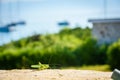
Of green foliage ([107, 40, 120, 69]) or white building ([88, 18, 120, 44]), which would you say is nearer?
green foliage ([107, 40, 120, 69])

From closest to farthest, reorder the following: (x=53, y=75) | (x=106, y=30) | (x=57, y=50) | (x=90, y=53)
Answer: (x=53, y=75) < (x=57, y=50) < (x=90, y=53) < (x=106, y=30)

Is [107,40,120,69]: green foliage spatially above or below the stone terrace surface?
below

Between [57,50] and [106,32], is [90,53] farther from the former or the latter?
[106,32]

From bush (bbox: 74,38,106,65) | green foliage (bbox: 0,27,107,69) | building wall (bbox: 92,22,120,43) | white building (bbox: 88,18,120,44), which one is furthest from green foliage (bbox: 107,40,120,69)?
building wall (bbox: 92,22,120,43)

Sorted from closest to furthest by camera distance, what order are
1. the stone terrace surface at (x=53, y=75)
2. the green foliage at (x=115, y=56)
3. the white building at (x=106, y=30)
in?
the stone terrace surface at (x=53, y=75) < the green foliage at (x=115, y=56) < the white building at (x=106, y=30)

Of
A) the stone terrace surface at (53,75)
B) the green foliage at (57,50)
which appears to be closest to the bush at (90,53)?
the green foliage at (57,50)

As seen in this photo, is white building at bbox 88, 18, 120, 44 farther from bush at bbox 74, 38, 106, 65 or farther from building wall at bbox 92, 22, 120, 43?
bush at bbox 74, 38, 106, 65

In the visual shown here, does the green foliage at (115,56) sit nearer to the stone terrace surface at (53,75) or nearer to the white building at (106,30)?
the white building at (106,30)

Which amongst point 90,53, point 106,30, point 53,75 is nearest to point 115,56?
point 90,53
